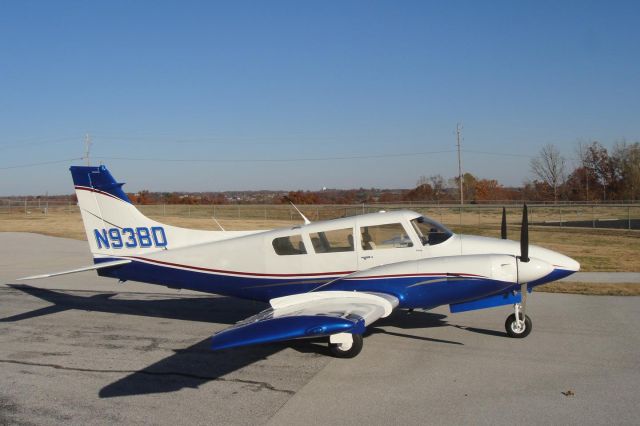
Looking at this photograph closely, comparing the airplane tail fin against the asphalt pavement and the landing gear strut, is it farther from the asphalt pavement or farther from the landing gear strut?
the landing gear strut

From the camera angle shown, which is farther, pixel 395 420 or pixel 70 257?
pixel 70 257

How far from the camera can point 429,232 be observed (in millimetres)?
10258

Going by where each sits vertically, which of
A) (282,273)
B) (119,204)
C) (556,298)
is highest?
(119,204)

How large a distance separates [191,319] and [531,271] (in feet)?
23.0

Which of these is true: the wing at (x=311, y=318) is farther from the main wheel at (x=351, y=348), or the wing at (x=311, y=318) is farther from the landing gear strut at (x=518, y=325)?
the landing gear strut at (x=518, y=325)

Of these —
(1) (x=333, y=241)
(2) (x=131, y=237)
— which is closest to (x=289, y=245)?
(1) (x=333, y=241)

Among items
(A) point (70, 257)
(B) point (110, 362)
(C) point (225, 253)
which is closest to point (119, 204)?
(C) point (225, 253)

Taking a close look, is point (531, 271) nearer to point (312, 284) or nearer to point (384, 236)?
point (384, 236)

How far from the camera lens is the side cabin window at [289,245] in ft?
34.0

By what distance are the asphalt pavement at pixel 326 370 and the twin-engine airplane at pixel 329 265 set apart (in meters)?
0.75

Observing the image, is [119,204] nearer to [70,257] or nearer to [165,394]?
[165,394]

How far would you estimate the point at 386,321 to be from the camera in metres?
11.2

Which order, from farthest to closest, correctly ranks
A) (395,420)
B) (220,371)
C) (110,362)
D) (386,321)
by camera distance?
1. (386,321)
2. (110,362)
3. (220,371)
4. (395,420)

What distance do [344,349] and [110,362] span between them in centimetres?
380
